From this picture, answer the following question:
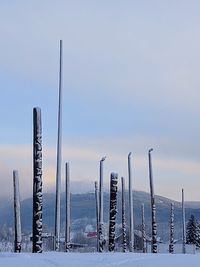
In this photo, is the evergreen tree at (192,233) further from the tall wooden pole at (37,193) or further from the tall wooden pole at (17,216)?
the tall wooden pole at (37,193)

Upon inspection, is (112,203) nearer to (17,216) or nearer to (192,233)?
(17,216)

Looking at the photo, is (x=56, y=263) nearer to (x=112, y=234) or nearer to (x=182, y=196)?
(x=112, y=234)

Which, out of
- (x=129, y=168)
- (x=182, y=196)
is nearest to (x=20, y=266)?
(x=129, y=168)

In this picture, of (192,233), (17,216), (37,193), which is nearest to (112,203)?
(17,216)

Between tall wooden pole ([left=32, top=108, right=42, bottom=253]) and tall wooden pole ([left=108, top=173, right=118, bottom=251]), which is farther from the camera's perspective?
tall wooden pole ([left=108, top=173, right=118, bottom=251])

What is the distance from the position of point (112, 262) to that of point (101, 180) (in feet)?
95.2

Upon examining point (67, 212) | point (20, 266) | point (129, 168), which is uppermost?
point (129, 168)

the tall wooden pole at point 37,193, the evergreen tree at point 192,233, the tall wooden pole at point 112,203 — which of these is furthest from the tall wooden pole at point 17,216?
the evergreen tree at point 192,233

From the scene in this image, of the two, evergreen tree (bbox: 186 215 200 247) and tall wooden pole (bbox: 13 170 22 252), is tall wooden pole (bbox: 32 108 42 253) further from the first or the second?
evergreen tree (bbox: 186 215 200 247)

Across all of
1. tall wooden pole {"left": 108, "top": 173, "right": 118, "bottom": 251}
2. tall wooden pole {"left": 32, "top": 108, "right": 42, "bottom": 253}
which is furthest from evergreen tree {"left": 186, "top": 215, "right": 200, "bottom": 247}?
tall wooden pole {"left": 32, "top": 108, "right": 42, "bottom": 253}

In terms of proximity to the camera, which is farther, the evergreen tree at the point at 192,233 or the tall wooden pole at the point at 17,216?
the evergreen tree at the point at 192,233

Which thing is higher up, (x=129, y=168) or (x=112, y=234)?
(x=129, y=168)

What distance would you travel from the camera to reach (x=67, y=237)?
44.9 meters

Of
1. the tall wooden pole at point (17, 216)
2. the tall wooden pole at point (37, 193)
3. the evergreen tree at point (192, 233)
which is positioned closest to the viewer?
the tall wooden pole at point (37, 193)
